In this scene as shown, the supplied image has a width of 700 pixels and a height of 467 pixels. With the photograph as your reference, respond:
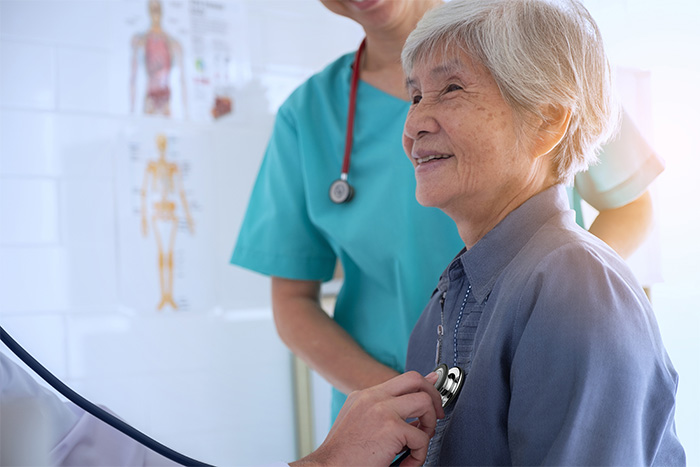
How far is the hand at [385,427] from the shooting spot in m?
0.76

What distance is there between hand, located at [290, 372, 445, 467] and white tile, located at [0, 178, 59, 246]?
178 cm

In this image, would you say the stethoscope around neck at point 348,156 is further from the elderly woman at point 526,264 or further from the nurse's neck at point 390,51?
the elderly woman at point 526,264

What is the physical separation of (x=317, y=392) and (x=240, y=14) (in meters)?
1.49

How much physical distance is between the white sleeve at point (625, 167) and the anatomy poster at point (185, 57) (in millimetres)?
1809

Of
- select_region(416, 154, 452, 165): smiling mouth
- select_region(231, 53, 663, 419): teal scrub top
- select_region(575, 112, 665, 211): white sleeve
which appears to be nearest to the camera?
select_region(416, 154, 452, 165): smiling mouth

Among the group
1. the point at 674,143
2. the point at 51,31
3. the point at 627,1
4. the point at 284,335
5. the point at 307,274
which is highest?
the point at 51,31

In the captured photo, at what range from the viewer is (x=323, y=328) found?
1.28 meters

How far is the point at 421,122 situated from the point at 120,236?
5.77ft

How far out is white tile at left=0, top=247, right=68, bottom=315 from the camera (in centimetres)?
221

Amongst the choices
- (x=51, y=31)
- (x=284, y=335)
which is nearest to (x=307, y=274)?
(x=284, y=335)

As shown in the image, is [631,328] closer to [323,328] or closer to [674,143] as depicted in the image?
[674,143]

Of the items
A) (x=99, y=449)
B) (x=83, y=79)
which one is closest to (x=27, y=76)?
(x=83, y=79)

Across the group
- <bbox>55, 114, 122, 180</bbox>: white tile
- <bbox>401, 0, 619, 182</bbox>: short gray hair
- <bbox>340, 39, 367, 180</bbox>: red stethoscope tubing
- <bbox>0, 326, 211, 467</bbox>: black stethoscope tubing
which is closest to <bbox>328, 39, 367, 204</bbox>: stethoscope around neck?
<bbox>340, 39, 367, 180</bbox>: red stethoscope tubing

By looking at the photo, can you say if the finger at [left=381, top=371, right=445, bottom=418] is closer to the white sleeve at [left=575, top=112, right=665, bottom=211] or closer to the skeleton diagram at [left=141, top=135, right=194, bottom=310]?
the white sleeve at [left=575, top=112, right=665, bottom=211]
